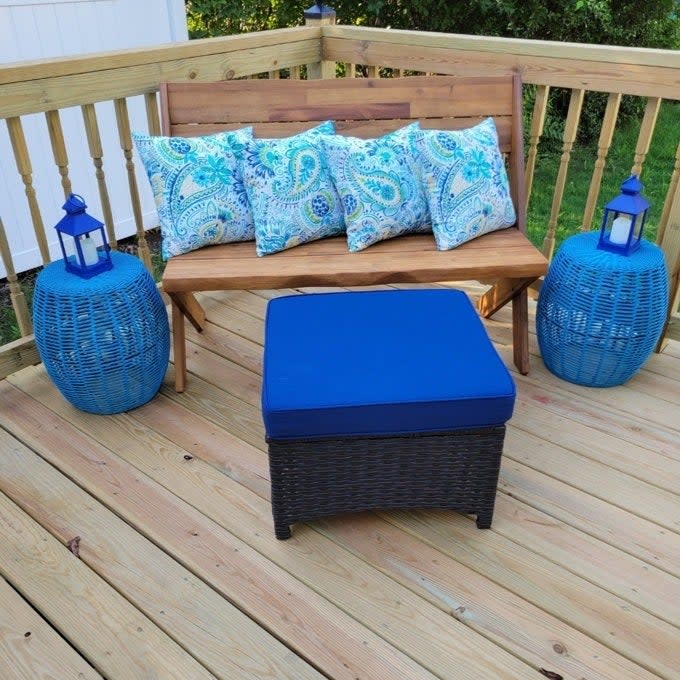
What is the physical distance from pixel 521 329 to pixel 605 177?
353cm


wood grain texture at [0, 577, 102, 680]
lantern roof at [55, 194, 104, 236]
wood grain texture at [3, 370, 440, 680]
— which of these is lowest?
wood grain texture at [0, 577, 102, 680]

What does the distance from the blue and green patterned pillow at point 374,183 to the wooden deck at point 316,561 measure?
0.76m

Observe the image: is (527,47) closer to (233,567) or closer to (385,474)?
(385,474)

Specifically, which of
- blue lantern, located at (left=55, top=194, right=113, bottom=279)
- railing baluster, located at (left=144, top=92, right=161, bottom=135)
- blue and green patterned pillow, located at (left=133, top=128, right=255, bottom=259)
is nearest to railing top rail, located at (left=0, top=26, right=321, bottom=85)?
railing baluster, located at (left=144, top=92, right=161, bottom=135)

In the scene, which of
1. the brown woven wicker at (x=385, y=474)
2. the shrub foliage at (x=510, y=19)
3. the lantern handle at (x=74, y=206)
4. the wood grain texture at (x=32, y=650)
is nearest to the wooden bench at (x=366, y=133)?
the lantern handle at (x=74, y=206)

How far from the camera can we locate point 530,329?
2717 millimetres

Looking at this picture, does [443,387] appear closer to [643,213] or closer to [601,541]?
[601,541]

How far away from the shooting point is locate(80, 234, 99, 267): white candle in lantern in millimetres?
2031

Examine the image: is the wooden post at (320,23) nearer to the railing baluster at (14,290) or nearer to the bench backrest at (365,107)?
the bench backrest at (365,107)

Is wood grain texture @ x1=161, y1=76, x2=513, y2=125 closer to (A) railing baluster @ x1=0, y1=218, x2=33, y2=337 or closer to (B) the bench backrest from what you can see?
(B) the bench backrest

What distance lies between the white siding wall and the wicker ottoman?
2.23 m

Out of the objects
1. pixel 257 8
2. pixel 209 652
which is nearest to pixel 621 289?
pixel 209 652

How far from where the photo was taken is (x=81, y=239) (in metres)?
2.01

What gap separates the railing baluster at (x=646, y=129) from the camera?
2223mm
